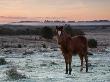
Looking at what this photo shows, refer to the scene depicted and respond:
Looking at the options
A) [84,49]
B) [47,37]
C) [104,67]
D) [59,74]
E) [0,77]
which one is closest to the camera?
[0,77]

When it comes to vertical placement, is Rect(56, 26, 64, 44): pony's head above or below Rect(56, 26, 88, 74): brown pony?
above

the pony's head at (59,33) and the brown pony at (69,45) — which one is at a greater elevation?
the pony's head at (59,33)

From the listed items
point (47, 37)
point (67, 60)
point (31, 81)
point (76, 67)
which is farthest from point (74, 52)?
point (47, 37)

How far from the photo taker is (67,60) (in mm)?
19453

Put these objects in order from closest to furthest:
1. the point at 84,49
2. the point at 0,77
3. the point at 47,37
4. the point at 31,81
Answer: the point at 31,81, the point at 0,77, the point at 84,49, the point at 47,37

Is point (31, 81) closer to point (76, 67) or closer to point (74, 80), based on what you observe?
point (74, 80)

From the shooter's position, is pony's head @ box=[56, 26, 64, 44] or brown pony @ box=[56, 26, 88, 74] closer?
pony's head @ box=[56, 26, 64, 44]

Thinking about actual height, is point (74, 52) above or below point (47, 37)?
above

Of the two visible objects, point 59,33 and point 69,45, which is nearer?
point 59,33

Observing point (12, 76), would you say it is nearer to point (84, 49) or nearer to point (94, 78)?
point (94, 78)

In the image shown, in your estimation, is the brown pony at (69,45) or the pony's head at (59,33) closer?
the pony's head at (59,33)

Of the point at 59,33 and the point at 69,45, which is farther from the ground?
the point at 59,33

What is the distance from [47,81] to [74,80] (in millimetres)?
1192

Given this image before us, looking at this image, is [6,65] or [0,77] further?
[6,65]
